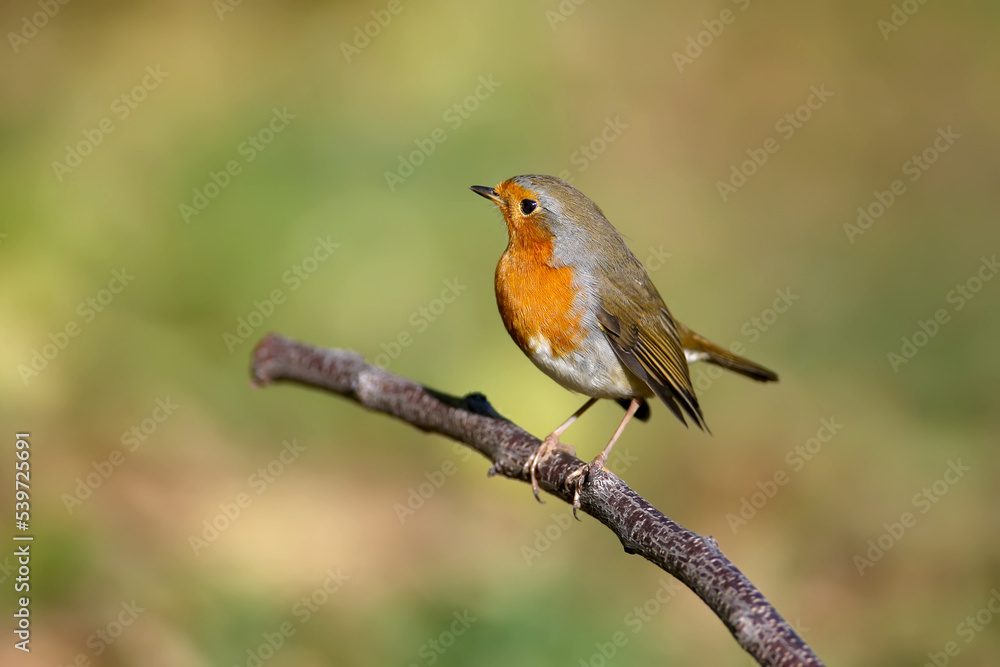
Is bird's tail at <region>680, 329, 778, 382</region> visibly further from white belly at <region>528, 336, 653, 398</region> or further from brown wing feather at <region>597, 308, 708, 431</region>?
white belly at <region>528, 336, 653, 398</region>

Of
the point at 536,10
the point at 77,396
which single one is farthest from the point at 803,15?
the point at 77,396

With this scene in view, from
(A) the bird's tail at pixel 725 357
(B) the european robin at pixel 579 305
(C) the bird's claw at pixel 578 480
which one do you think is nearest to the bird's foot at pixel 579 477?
(C) the bird's claw at pixel 578 480

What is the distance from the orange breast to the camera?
3.72 meters

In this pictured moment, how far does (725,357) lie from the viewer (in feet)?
14.7

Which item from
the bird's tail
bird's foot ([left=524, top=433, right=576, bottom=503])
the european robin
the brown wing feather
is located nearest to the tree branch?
bird's foot ([left=524, top=433, right=576, bottom=503])

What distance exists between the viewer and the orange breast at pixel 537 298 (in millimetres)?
3723

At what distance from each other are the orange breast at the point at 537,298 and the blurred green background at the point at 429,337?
1.47 meters

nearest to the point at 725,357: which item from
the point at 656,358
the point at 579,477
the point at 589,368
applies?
the point at 656,358

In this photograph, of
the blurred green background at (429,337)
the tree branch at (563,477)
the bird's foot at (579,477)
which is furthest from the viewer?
the blurred green background at (429,337)

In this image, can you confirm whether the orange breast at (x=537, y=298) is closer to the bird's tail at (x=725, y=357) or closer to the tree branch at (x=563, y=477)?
the tree branch at (x=563, y=477)

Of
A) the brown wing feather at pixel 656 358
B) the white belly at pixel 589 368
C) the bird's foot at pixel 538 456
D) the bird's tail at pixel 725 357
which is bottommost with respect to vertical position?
the bird's foot at pixel 538 456

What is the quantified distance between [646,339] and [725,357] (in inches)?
27.5

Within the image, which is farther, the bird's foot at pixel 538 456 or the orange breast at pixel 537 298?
the orange breast at pixel 537 298

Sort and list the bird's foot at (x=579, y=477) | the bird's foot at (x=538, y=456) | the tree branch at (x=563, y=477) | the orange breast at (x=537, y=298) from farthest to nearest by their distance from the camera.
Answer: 1. the orange breast at (x=537, y=298)
2. the bird's foot at (x=538, y=456)
3. the bird's foot at (x=579, y=477)
4. the tree branch at (x=563, y=477)
